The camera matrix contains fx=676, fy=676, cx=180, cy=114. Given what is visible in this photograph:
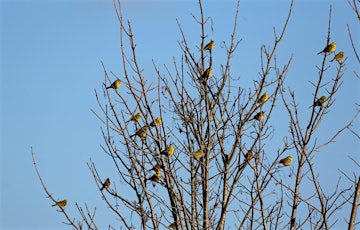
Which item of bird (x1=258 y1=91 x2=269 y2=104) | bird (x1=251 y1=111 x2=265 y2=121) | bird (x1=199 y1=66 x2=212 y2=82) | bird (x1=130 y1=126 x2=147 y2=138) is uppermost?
bird (x1=199 y1=66 x2=212 y2=82)

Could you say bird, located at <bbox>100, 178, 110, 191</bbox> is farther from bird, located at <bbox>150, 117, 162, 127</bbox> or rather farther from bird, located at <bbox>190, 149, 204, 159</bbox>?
bird, located at <bbox>190, 149, 204, 159</bbox>

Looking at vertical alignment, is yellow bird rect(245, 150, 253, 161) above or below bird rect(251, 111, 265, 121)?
below

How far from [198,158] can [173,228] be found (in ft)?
1.84

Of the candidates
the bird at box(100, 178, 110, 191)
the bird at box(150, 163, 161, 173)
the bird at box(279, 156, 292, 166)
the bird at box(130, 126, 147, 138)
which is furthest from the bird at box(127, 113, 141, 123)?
the bird at box(279, 156, 292, 166)

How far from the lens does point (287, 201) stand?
4891 millimetres

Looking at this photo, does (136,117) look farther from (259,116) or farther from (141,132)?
(259,116)

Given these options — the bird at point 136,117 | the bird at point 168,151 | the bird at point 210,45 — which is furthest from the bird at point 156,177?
the bird at point 210,45

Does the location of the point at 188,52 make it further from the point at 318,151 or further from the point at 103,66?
the point at 318,151

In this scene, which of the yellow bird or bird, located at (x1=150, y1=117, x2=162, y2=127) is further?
bird, located at (x1=150, y1=117, x2=162, y2=127)

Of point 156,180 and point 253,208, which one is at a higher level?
point 156,180

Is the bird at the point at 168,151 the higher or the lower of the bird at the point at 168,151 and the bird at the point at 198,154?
the higher

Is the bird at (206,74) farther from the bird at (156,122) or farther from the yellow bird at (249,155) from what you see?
the yellow bird at (249,155)

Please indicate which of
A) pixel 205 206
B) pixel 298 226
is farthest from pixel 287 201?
pixel 205 206

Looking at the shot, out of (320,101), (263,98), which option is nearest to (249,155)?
(263,98)
